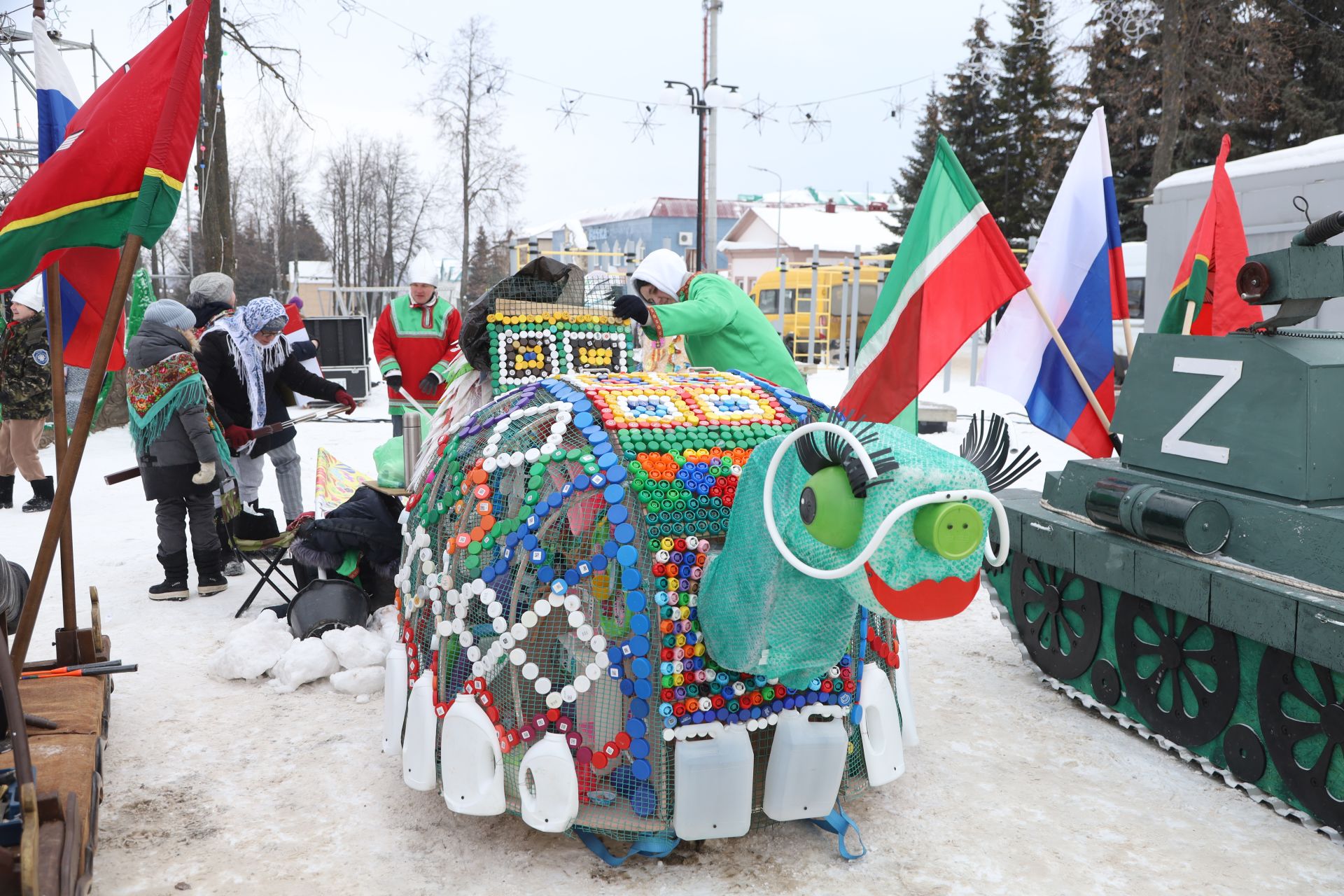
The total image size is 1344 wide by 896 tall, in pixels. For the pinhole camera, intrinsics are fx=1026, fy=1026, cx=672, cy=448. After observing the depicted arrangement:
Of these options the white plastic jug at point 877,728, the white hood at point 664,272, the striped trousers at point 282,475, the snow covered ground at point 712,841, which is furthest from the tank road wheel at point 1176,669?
the striped trousers at point 282,475

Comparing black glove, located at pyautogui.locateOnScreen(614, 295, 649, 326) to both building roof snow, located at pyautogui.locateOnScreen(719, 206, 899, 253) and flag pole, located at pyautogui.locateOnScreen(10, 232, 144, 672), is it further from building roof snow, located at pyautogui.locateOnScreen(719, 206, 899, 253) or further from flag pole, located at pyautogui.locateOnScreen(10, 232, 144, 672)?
building roof snow, located at pyautogui.locateOnScreen(719, 206, 899, 253)

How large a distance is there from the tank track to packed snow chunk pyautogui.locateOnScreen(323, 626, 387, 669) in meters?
3.24

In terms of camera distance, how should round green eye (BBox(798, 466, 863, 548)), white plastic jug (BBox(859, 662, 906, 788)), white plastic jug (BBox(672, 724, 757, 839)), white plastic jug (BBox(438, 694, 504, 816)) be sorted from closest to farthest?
round green eye (BBox(798, 466, 863, 548))
white plastic jug (BBox(672, 724, 757, 839))
white plastic jug (BBox(438, 694, 504, 816))
white plastic jug (BBox(859, 662, 906, 788))

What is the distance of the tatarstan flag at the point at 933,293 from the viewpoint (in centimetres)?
521

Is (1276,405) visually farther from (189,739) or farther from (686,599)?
(189,739)

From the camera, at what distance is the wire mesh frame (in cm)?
313

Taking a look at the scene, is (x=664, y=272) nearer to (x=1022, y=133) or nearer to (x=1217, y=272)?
(x=1217, y=272)

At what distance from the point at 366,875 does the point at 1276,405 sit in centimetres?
363

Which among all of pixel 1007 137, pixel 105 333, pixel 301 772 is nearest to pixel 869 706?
pixel 301 772

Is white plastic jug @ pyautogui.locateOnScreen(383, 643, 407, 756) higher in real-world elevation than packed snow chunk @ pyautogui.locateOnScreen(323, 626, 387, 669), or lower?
higher

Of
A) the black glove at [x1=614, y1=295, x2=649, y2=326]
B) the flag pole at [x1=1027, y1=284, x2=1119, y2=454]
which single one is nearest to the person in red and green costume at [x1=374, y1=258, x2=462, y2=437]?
the black glove at [x1=614, y1=295, x2=649, y2=326]

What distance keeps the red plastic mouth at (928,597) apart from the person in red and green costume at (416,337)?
6.13 meters

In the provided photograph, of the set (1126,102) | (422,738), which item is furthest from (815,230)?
(422,738)

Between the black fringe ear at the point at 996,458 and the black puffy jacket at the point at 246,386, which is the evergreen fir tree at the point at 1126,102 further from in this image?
the black fringe ear at the point at 996,458
